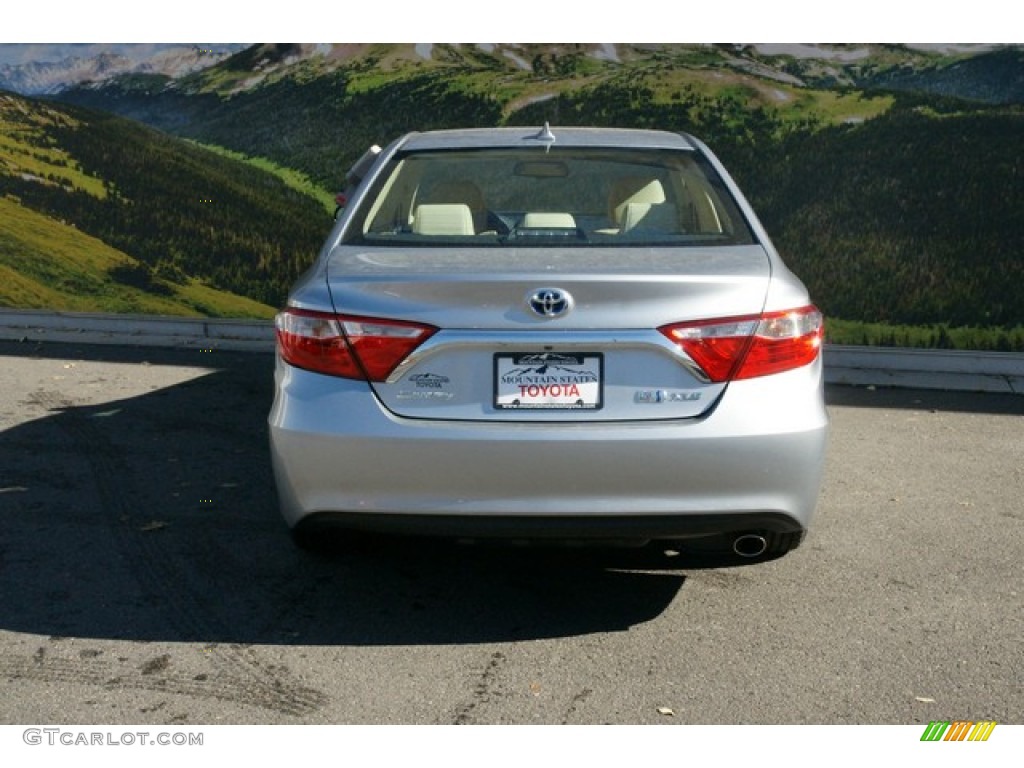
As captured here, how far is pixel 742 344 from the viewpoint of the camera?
4.32 m

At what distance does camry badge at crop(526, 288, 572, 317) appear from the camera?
4.28 meters

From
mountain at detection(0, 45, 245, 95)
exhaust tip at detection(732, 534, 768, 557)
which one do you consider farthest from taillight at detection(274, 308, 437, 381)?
mountain at detection(0, 45, 245, 95)

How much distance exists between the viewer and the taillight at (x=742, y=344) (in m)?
4.29

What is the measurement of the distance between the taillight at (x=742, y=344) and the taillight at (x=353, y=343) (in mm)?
798

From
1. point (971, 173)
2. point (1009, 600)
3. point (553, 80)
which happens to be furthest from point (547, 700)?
point (553, 80)

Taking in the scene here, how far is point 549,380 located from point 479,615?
107 centimetres

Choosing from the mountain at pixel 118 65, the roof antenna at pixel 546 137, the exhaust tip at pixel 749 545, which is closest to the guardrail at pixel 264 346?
the mountain at pixel 118 65

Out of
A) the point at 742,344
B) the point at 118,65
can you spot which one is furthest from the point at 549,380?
the point at 118,65

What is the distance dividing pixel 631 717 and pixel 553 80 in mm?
8063

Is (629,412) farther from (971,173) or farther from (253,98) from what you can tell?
(253,98)

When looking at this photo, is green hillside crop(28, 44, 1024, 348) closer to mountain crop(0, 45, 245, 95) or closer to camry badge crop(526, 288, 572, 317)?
mountain crop(0, 45, 245, 95)

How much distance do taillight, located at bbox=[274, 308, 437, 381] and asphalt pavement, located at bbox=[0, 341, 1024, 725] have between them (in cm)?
65
